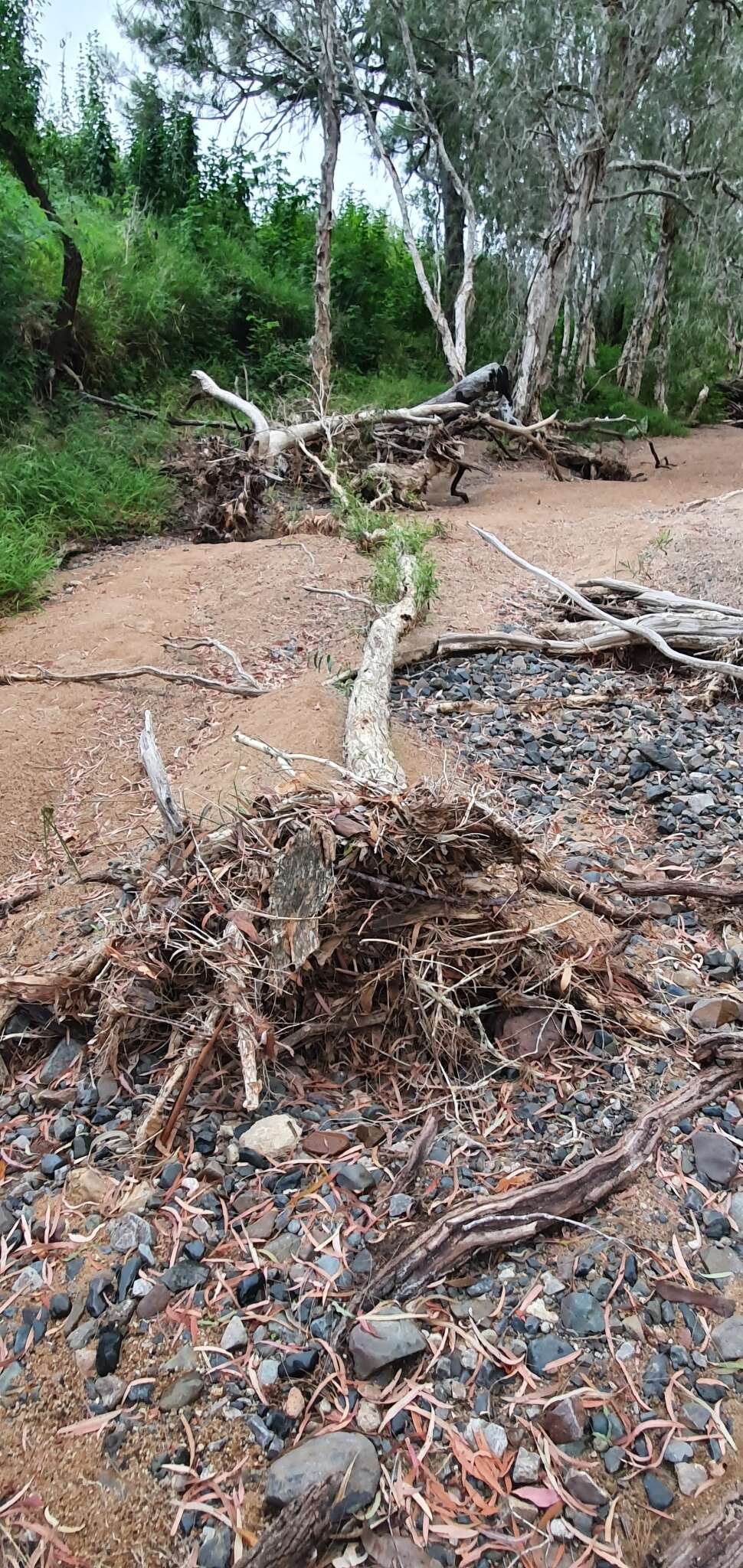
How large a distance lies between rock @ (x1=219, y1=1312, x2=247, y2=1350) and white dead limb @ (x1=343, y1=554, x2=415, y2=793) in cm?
113

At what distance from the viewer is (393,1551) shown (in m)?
1.21

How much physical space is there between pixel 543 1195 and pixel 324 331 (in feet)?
41.2

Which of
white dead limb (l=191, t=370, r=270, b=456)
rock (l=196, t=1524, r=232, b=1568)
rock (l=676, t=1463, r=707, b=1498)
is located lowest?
rock (l=196, t=1524, r=232, b=1568)

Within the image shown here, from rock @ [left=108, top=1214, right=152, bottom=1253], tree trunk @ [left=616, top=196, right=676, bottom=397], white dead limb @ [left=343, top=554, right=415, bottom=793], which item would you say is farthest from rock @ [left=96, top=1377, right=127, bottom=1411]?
tree trunk @ [left=616, top=196, right=676, bottom=397]

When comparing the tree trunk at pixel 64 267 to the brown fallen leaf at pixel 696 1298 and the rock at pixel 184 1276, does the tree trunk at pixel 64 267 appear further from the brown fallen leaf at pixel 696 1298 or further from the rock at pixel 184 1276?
the brown fallen leaf at pixel 696 1298

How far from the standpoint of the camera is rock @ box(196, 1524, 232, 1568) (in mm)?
1208

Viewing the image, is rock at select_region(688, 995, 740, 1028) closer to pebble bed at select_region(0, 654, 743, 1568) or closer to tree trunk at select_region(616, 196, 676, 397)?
pebble bed at select_region(0, 654, 743, 1568)

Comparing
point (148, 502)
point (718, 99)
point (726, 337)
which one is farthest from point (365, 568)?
point (726, 337)

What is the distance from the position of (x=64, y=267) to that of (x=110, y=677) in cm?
769

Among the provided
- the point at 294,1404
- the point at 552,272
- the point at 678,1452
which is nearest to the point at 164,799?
the point at 294,1404

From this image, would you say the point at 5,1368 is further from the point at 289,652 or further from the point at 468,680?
the point at 289,652

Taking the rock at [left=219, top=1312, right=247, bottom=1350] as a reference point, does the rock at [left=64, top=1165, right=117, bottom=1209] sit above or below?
above

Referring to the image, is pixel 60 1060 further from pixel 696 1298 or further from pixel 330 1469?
pixel 696 1298

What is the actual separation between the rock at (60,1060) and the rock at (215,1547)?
1027 millimetres
